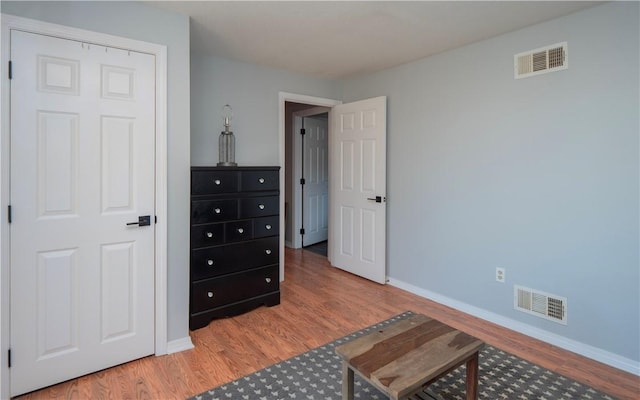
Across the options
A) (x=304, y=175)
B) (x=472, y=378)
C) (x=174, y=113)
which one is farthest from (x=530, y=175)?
(x=304, y=175)

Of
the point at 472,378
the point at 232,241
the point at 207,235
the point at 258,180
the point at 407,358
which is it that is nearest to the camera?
the point at 407,358

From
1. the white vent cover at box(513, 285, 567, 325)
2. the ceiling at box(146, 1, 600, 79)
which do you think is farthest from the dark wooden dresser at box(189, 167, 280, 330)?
the white vent cover at box(513, 285, 567, 325)

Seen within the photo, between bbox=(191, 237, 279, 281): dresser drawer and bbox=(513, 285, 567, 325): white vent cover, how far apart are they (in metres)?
2.10

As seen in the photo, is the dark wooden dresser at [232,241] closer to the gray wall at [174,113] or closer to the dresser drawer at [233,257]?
the dresser drawer at [233,257]

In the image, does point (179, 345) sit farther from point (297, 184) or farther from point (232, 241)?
point (297, 184)

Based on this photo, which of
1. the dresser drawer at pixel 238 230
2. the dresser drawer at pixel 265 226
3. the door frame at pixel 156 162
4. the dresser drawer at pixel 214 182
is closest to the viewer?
the door frame at pixel 156 162

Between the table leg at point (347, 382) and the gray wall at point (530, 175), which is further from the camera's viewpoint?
the gray wall at point (530, 175)

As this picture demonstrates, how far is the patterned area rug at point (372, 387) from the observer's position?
196 cm

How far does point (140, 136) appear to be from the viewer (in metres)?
2.27

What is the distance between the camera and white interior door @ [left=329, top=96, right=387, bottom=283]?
380cm

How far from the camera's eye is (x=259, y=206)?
122 inches

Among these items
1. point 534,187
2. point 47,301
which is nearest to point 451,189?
point 534,187

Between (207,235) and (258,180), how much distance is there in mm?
655

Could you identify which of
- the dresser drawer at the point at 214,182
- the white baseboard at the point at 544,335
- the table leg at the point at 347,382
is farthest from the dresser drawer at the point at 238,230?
the white baseboard at the point at 544,335
